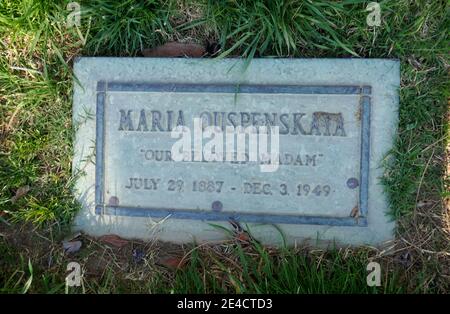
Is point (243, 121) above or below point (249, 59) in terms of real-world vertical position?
below

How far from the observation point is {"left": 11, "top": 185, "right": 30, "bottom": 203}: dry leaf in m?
2.44

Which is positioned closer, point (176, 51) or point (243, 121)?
point (243, 121)

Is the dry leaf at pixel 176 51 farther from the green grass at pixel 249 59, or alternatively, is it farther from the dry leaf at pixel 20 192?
the dry leaf at pixel 20 192

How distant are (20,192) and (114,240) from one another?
0.52 meters

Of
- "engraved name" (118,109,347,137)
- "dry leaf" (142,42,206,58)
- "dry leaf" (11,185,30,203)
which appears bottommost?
"dry leaf" (11,185,30,203)

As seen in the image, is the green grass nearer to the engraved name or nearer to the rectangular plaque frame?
the rectangular plaque frame

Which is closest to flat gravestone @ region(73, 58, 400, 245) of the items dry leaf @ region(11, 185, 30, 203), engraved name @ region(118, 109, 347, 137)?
engraved name @ region(118, 109, 347, 137)

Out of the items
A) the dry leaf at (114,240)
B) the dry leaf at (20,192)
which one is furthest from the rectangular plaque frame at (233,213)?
the dry leaf at (20,192)

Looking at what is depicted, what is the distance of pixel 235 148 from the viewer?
2.30 metres

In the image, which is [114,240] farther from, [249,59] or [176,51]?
[249,59]

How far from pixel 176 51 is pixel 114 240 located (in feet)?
3.10

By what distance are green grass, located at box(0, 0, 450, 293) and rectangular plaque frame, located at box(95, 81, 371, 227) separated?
0.13 m

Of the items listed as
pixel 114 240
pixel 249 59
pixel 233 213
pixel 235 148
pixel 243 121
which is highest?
pixel 249 59

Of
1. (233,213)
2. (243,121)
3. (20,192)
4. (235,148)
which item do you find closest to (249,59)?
(243,121)
